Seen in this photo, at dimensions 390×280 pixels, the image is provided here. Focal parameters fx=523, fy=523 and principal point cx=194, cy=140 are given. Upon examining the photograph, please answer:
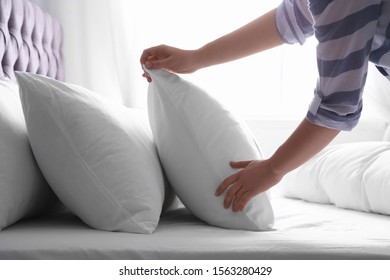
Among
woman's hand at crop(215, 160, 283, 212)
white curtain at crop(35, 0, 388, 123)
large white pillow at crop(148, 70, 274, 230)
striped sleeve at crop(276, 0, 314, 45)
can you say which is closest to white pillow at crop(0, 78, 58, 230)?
large white pillow at crop(148, 70, 274, 230)

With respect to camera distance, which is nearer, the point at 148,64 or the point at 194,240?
the point at 194,240

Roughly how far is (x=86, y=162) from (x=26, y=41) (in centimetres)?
96

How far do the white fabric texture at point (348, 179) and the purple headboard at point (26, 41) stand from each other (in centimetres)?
100

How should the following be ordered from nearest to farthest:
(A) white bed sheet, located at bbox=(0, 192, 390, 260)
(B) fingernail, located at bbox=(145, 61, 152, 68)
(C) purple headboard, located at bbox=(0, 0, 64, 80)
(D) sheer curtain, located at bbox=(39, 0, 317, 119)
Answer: (A) white bed sheet, located at bbox=(0, 192, 390, 260) < (B) fingernail, located at bbox=(145, 61, 152, 68) < (C) purple headboard, located at bbox=(0, 0, 64, 80) < (D) sheer curtain, located at bbox=(39, 0, 317, 119)

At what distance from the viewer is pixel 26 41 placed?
1.84m

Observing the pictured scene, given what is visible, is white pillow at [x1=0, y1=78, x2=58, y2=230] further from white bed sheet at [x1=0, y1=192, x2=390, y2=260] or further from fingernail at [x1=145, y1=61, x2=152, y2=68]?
fingernail at [x1=145, y1=61, x2=152, y2=68]

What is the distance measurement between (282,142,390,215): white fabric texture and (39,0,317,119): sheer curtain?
0.95 meters

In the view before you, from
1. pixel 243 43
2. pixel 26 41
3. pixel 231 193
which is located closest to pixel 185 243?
pixel 231 193

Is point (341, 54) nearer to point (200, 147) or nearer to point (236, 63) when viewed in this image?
point (200, 147)

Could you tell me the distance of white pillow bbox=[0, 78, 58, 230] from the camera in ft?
3.36

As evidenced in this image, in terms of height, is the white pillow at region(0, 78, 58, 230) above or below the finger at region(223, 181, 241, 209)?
above

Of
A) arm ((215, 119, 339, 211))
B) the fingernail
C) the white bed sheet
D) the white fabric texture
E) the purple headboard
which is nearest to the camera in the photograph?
the white bed sheet
